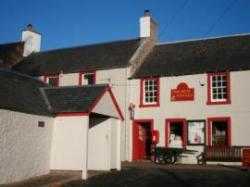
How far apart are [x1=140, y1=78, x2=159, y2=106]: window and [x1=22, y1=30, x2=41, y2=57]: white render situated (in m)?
13.3

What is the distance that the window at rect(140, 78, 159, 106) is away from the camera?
86.0 feet

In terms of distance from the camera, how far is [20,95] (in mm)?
16172

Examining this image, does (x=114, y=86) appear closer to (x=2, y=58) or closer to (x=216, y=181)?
(x=2, y=58)

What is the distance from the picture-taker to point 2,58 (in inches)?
1309

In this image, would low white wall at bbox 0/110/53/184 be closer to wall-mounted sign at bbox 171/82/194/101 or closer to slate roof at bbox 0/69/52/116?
slate roof at bbox 0/69/52/116

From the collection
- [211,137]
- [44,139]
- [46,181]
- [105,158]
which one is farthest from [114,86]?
[46,181]

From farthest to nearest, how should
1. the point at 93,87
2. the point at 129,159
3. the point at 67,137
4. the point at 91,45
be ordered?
the point at 91,45 < the point at 129,159 < the point at 93,87 < the point at 67,137

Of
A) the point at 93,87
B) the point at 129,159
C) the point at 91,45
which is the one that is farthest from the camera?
the point at 91,45

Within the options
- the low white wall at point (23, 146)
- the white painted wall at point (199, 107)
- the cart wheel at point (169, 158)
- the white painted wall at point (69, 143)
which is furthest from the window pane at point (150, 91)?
the low white wall at point (23, 146)

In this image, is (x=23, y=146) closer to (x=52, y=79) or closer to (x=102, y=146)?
(x=102, y=146)

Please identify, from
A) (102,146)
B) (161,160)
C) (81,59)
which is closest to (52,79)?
(81,59)

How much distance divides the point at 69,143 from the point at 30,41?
838 inches

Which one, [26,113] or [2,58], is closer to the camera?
[26,113]

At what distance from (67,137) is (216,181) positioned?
610 cm
